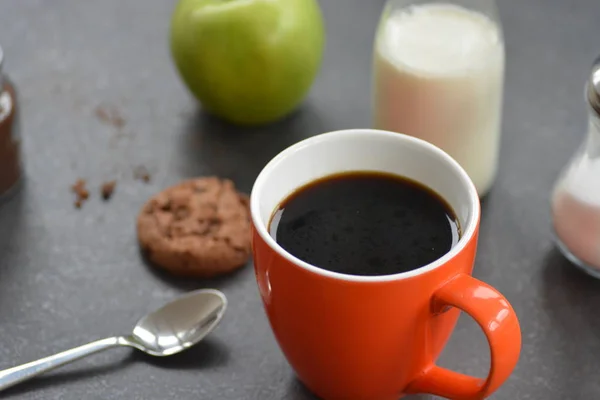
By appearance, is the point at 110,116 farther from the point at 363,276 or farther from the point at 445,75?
the point at 363,276

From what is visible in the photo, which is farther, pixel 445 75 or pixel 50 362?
pixel 445 75

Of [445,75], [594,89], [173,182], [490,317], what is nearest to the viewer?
[490,317]

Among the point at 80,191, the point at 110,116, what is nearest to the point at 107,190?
the point at 80,191

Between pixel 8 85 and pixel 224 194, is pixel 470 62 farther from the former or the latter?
pixel 8 85

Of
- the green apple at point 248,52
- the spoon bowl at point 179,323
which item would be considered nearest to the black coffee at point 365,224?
the spoon bowl at point 179,323

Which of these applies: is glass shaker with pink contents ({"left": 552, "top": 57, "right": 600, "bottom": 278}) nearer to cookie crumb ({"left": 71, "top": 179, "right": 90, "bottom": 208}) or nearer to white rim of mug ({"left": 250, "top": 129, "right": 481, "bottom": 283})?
white rim of mug ({"left": 250, "top": 129, "right": 481, "bottom": 283})

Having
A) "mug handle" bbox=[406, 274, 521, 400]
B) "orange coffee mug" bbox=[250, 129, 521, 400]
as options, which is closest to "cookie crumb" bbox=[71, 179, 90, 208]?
"orange coffee mug" bbox=[250, 129, 521, 400]
